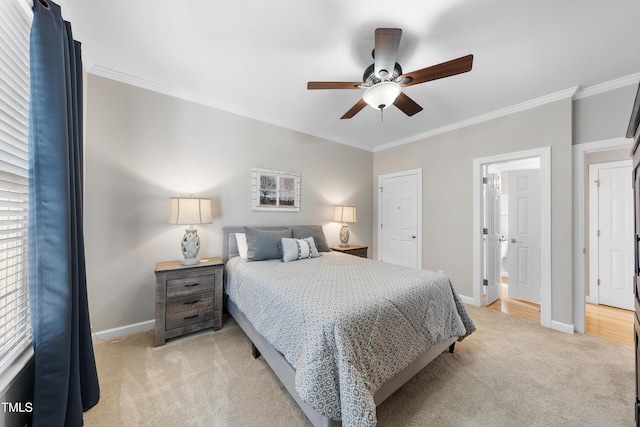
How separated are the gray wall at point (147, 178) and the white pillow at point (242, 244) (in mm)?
246

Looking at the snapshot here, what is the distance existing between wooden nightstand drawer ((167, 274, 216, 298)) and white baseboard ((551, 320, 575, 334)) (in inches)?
148

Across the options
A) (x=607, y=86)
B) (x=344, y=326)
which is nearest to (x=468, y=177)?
(x=607, y=86)

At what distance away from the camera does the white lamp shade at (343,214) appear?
3.84 meters

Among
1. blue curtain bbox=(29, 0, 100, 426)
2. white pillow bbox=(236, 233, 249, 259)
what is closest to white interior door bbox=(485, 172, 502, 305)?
white pillow bbox=(236, 233, 249, 259)

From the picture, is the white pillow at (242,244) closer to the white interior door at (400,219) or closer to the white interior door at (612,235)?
the white interior door at (400,219)

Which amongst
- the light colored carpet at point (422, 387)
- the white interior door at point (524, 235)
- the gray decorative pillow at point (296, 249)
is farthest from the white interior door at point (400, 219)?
the gray decorative pillow at point (296, 249)

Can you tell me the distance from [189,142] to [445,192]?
359 centimetres

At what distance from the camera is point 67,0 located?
1516 mm

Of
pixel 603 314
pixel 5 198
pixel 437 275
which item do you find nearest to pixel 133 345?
pixel 5 198

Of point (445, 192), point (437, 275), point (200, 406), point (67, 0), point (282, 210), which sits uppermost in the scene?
point (67, 0)

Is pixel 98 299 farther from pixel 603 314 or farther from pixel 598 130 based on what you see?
pixel 603 314

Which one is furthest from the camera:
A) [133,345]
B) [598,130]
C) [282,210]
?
[282,210]

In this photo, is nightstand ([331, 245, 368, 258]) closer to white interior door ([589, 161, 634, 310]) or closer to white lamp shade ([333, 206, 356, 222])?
white lamp shade ([333, 206, 356, 222])

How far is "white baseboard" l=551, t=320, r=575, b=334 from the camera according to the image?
2.46 metres
